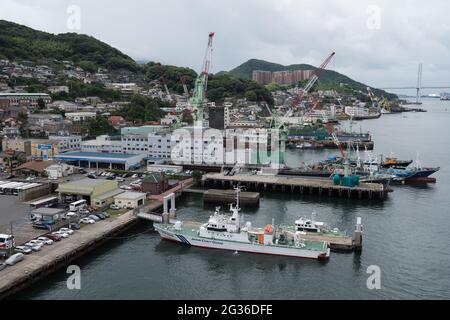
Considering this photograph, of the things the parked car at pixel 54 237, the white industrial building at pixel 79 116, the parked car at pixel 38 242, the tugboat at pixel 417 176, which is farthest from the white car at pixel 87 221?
the white industrial building at pixel 79 116

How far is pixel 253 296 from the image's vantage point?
37.6 feet

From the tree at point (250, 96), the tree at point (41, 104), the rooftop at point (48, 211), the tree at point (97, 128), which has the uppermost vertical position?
the tree at point (250, 96)

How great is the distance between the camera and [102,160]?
2623 cm

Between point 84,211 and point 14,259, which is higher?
point 84,211

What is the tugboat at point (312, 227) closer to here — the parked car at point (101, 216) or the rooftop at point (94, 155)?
the parked car at point (101, 216)

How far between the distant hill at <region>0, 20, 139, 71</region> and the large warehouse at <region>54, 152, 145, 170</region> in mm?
41127

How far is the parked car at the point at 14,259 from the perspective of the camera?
12.0 meters

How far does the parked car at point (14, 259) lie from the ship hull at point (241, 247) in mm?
4727

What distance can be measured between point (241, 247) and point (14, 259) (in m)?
6.81

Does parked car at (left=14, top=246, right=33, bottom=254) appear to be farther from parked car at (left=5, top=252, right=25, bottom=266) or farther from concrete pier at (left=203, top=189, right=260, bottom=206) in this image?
concrete pier at (left=203, top=189, right=260, bottom=206)

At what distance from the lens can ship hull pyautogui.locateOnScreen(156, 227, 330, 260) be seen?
1393cm

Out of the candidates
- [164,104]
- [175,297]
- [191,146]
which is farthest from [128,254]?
[164,104]

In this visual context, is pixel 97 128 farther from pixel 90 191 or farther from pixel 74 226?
pixel 74 226

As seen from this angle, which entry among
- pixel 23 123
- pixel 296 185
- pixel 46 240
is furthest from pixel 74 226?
pixel 23 123
